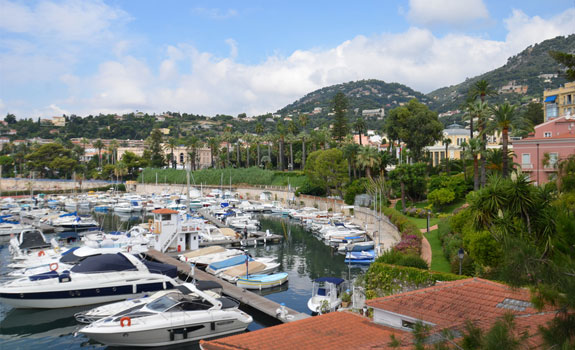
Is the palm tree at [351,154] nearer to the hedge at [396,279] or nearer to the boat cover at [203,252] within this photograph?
the boat cover at [203,252]

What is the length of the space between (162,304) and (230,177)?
2881 inches

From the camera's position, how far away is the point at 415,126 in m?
62.8

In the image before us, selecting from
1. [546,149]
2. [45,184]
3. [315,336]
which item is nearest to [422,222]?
[546,149]

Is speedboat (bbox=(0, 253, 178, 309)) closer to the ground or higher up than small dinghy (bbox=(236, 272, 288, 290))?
higher up

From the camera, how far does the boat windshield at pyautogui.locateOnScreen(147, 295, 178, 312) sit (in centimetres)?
Result: 1933

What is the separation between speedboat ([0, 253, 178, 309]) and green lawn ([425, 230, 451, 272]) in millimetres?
16363

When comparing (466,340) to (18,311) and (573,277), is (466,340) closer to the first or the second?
(573,277)

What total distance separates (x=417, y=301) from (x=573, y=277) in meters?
8.07

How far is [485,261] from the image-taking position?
1983 centimetres

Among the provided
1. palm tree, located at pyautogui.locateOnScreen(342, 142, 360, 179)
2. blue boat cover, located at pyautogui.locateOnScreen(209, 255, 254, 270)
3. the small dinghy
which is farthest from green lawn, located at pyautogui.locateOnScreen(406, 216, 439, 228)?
palm tree, located at pyautogui.locateOnScreen(342, 142, 360, 179)

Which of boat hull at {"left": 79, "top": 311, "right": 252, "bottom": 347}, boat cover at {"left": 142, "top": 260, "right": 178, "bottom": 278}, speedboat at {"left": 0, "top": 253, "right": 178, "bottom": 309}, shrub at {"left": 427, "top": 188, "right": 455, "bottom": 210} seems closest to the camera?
boat hull at {"left": 79, "top": 311, "right": 252, "bottom": 347}

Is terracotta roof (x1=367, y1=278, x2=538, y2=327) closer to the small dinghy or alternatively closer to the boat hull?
the boat hull

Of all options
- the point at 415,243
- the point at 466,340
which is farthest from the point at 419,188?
the point at 466,340

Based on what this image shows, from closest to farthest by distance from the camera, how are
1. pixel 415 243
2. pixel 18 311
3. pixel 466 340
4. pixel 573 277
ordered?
pixel 573 277 < pixel 466 340 < pixel 18 311 < pixel 415 243
